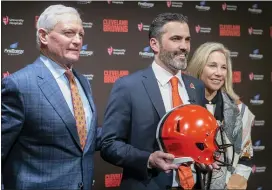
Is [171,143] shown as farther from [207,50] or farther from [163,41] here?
[207,50]

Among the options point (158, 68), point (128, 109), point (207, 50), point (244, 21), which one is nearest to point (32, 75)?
point (128, 109)

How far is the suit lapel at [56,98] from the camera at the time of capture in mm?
1884

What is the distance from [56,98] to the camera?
6.23 ft

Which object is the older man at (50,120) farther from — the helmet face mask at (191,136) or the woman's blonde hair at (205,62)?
the woman's blonde hair at (205,62)

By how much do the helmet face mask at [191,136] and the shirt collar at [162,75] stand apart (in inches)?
10.7

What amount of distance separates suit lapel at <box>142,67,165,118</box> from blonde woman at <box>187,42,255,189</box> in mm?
595

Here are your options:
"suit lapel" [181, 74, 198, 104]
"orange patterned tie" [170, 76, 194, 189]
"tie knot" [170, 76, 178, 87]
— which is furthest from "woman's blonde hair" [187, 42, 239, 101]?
"orange patterned tie" [170, 76, 194, 189]

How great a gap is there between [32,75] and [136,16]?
2631 mm

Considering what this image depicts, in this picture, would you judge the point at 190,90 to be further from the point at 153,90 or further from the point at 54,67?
the point at 54,67

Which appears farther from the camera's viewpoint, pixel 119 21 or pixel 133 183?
pixel 119 21

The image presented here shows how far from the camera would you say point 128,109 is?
211cm

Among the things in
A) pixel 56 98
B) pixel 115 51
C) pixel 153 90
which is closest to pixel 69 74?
pixel 56 98

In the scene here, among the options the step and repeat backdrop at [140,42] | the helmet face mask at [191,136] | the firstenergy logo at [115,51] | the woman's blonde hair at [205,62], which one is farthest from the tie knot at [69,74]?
the firstenergy logo at [115,51]

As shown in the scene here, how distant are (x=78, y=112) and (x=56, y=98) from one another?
14 centimetres
